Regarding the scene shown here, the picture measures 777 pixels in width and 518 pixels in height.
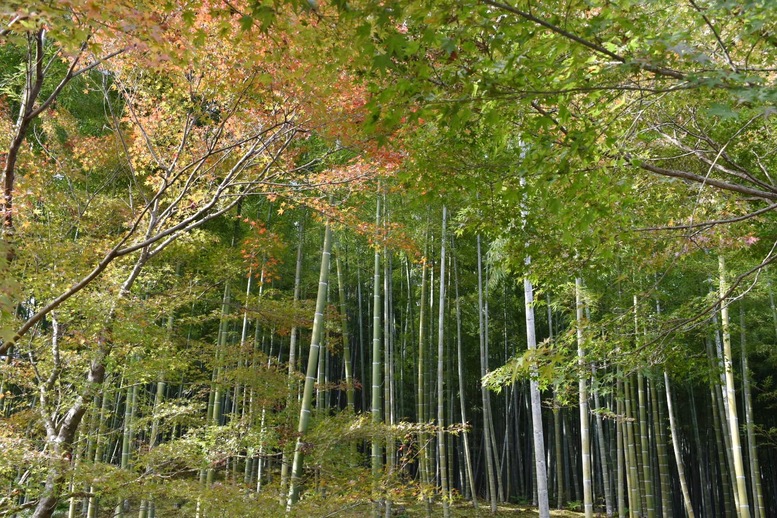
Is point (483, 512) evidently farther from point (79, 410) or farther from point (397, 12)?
point (397, 12)

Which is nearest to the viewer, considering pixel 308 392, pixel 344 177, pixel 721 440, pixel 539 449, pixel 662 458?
pixel 344 177

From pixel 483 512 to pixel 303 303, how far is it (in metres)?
5.71

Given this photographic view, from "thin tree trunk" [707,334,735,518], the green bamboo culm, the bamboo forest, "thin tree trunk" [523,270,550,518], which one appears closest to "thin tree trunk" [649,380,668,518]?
"thin tree trunk" [707,334,735,518]

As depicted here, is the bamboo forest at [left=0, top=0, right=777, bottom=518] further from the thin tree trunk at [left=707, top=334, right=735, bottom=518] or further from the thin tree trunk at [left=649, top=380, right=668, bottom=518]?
the thin tree trunk at [left=707, top=334, right=735, bottom=518]

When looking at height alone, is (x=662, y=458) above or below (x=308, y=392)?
below

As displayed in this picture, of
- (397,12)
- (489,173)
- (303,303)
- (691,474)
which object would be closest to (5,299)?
(397,12)

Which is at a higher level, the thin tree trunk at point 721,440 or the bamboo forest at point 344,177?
the bamboo forest at point 344,177

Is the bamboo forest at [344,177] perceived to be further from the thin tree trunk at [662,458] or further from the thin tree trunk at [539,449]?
the thin tree trunk at [662,458]

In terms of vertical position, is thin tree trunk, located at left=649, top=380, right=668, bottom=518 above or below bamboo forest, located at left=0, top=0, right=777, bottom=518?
below

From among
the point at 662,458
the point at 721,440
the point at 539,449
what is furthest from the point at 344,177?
the point at 721,440

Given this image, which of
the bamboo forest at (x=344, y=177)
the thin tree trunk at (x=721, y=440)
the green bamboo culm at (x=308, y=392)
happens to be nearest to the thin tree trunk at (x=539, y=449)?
the bamboo forest at (x=344, y=177)

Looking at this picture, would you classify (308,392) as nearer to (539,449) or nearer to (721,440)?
(539,449)

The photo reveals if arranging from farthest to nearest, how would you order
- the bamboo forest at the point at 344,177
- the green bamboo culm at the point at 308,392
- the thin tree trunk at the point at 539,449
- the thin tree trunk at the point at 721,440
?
the thin tree trunk at the point at 721,440
the thin tree trunk at the point at 539,449
the green bamboo culm at the point at 308,392
the bamboo forest at the point at 344,177

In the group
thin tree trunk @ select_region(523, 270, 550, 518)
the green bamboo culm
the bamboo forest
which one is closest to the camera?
the bamboo forest
